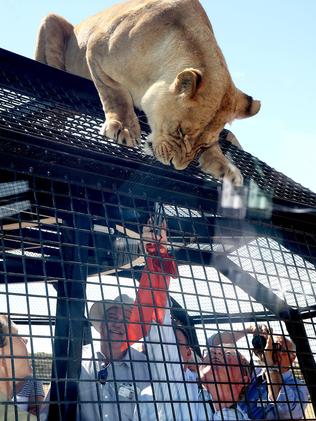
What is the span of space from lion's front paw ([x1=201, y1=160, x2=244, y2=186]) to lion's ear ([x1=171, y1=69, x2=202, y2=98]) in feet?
1.86

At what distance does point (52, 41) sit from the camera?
5.75 metres

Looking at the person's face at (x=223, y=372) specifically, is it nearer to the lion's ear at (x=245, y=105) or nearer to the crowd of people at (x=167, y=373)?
the crowd of people at (x=167, y=373)

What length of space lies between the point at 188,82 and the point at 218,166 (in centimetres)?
77

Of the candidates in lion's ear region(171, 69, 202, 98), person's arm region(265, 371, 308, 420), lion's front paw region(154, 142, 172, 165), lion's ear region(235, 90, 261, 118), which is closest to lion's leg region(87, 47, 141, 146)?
lion's front paw region(154, 142, 172, 165)

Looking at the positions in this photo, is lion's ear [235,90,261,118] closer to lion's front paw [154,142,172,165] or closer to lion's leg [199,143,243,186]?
lion's leg [199,143,243,186]

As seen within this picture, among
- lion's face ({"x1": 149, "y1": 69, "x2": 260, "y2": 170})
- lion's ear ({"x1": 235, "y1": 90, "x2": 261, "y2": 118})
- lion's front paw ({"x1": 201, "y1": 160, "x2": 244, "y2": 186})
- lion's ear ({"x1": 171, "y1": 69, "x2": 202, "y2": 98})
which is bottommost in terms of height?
lion's front paw ({"x1": 201, "y1": 160, "x2": 244, "y2": 186})

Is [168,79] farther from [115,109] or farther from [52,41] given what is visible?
[52,41]

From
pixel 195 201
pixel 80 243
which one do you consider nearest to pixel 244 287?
pixel 195 201

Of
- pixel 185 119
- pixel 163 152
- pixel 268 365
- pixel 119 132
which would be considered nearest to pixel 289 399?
Result: pixel 268 365

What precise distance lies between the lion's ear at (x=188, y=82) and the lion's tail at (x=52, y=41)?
2.01 meters

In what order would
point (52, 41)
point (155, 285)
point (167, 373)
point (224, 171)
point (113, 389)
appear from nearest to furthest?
point (167, 373) → point (155, 285) → point (113, 389) → point (224, 171) → point (52, 41)

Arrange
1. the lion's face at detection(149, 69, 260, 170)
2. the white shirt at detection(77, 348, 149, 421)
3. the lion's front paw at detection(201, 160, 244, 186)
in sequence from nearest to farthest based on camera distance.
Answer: the white shirt at detection(77, 348, 149, 421) < the lion's front paw at detection(201, 160, 244, 186) < the lion's face at detection(149, 69, 260, 170)

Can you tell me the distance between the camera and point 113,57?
15.0ft

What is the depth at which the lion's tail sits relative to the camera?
575 cm
